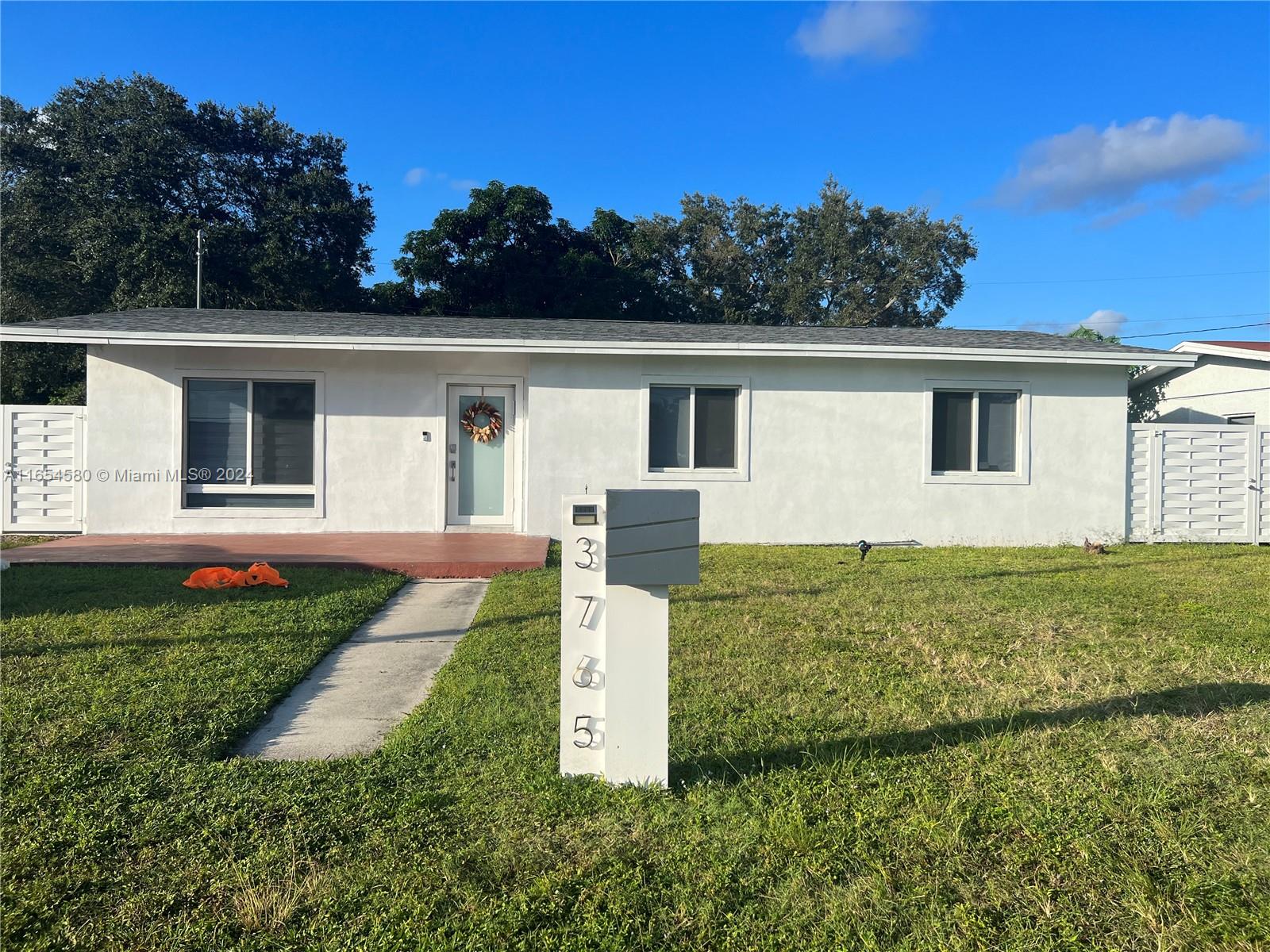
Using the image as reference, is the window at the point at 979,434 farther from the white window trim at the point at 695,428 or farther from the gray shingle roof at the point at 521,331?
the white window trim at the point at 695,428

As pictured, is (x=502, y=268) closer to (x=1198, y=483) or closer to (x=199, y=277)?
(x=199, y=277)

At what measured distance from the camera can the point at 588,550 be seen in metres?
3.03

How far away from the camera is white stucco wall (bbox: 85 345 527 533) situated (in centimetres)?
1052

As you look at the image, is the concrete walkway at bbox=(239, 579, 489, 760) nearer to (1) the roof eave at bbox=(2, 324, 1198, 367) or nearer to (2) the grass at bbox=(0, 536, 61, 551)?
(1) the roof eave at bbox=(2, 324, 1198, 367)

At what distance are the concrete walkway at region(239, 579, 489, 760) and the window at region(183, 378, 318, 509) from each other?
4.72 meters

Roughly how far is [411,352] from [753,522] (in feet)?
16.3

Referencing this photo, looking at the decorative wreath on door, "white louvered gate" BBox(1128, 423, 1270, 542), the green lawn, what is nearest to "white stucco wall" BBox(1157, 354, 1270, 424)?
"white louvered gate" BBox(1128, 423, 1270, 542)

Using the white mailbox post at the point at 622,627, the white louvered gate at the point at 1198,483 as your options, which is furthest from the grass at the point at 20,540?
the white louvered gate at the point at 1198,483

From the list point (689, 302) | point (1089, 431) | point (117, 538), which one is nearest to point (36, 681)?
point (117, 538)

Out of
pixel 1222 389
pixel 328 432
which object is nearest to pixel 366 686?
pixel 328 432

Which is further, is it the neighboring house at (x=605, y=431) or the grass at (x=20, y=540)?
the neighboring house at (x=605, y=431)

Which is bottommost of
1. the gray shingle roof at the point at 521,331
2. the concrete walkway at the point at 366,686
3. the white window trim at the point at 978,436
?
the concrete walkway at the point at 366,686

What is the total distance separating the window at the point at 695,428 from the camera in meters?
10.8

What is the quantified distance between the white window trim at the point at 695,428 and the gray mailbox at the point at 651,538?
25.0 feet
